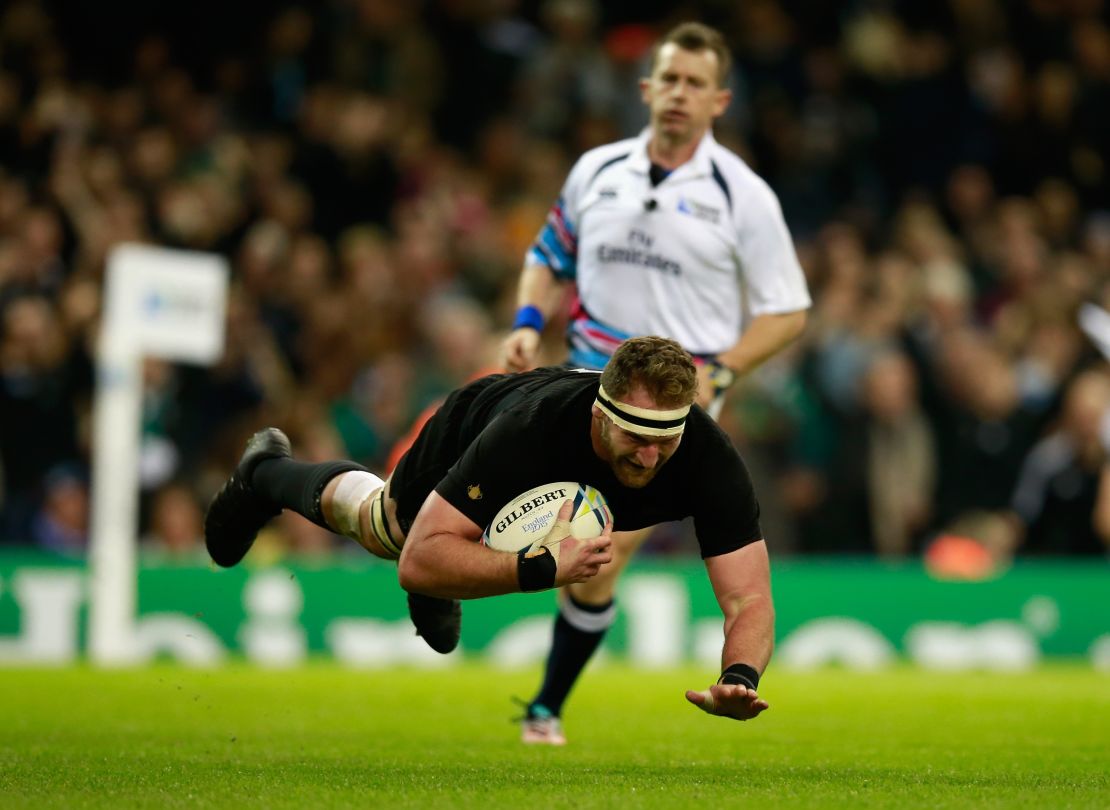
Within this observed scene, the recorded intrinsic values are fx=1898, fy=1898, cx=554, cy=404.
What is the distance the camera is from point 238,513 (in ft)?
26.6

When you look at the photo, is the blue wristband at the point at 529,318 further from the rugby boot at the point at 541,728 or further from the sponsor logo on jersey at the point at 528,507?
the sponsor logo on jersey at the point at 528,507

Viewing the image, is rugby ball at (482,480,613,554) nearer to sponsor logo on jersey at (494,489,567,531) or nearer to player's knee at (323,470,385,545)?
sponsor logo on jersey at (494,489,567,531)

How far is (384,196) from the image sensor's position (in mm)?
17234

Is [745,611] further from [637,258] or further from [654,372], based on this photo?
[637,258]

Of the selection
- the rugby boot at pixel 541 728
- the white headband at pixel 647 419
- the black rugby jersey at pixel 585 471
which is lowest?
the rugby boot at pixel 541 728

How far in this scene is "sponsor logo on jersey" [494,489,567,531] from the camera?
21.3 feet

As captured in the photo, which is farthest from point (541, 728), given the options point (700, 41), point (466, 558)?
point (700, 41)

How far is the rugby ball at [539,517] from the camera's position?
21.2 ft

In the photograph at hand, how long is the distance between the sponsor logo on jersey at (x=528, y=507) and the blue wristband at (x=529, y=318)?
6.34 feet

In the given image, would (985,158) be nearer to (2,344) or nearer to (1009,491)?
(1009,491)

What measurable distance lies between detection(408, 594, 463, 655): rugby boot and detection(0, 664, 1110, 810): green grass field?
1.47ft

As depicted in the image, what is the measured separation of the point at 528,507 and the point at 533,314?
6.91ft

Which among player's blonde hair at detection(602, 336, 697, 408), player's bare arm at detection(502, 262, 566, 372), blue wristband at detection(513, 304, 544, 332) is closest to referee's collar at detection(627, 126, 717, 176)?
player's bare arm at detection(502, 262, 566, 372)

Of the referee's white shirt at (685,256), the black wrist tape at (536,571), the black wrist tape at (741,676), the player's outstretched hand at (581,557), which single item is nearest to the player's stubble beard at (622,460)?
the player's outstretched hand at (581,557)
